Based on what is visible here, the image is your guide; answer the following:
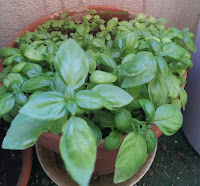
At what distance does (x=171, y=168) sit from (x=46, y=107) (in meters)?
0.98

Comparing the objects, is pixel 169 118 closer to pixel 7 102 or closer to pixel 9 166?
pixel 7 102

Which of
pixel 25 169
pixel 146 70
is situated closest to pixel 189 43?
pixel 146 70

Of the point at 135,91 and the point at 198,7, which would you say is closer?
the point at 135,91

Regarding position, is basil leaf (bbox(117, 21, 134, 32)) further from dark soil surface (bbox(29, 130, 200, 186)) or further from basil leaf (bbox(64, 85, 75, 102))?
dark soil surface (bbox(29, 130, 200, 186))

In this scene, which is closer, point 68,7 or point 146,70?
point 146,70

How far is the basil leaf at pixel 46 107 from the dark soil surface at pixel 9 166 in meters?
0.72

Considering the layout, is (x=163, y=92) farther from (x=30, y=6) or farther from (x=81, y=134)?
(x=30, y=6)

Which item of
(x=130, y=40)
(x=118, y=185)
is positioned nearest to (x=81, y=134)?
(x=130, y=40)

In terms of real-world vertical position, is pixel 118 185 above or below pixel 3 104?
below

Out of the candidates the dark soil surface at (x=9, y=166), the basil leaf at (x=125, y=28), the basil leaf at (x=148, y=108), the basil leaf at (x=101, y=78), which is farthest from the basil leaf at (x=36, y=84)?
the dark soil surface at (x=9, y=166)

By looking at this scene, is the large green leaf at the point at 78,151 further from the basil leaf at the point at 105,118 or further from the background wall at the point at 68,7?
the background wall at the point at 68,7

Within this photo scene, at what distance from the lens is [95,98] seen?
0.46 m

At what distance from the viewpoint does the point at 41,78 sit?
62 cm

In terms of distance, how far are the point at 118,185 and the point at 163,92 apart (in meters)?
0.55
